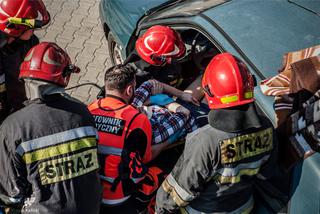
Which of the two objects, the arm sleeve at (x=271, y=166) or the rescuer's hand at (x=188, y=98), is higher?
the arm sleeve at (x=271, y=166)

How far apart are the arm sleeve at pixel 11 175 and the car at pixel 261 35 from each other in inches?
57.6

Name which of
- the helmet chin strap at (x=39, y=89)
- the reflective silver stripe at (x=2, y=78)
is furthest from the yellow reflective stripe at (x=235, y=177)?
the reflective silver stripe at (x=2, y=78)

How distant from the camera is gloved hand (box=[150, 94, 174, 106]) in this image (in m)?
3.63

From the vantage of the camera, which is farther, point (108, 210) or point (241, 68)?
point (108, 210)

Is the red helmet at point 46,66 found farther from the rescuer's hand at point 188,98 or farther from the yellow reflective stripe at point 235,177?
the rescuer's hand at point 188,98

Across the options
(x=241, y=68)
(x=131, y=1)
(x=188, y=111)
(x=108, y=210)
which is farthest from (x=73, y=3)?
(x=241, y=68)

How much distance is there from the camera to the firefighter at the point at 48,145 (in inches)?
101

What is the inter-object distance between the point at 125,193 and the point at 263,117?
1104 mm

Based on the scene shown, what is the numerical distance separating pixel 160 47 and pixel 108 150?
1.11 metres

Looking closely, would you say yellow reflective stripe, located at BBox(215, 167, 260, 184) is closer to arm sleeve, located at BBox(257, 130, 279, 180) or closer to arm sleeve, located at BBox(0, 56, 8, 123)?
arm sleeve, located at BBox(257, 130, 279, 180)

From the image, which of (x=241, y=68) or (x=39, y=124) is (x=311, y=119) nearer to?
(x=241, y=68)

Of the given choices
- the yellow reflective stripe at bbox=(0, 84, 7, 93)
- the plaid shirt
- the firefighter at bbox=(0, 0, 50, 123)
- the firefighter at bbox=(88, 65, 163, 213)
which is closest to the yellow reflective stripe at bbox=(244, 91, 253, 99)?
→ the firefighter at bbox=(88, 65, 163, 213)

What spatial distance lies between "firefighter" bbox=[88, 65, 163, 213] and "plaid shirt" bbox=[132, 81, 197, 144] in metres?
0.27

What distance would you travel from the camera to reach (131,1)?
15.9ft
